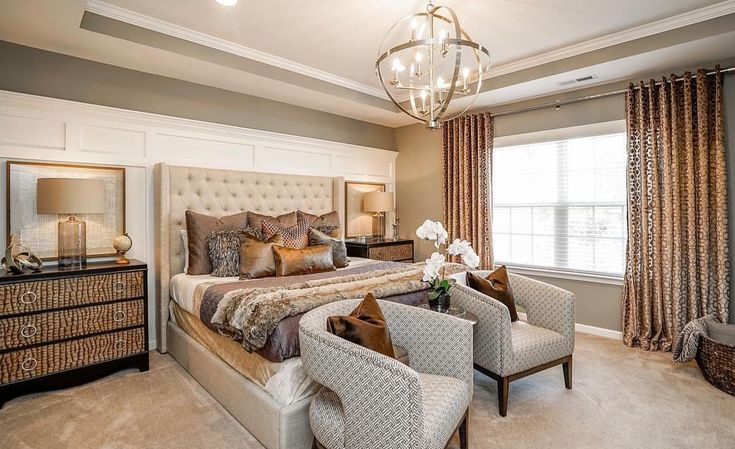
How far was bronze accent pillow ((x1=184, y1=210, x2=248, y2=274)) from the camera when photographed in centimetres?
328

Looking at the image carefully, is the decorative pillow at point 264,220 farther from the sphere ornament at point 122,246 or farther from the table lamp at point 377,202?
the table lamp at point 377,202

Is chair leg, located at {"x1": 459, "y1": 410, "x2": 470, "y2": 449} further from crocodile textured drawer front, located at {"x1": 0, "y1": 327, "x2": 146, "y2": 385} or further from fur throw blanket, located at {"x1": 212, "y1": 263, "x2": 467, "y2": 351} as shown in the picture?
crocodile textured drawer front, located at {"x1": 0, "y1": 327, "x2": 146, "y2": 385}

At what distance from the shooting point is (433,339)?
202 cm

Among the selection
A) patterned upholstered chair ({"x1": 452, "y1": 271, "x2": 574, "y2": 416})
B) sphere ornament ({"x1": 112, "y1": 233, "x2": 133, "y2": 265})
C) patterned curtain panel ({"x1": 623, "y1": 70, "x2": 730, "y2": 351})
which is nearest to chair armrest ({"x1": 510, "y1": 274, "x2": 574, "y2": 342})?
patterned upholstered chair ({"x1": 452, "y1": 271, "x2": 574, "y2": 416})

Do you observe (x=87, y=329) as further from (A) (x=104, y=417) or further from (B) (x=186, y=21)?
(B) (x=186, y=21)

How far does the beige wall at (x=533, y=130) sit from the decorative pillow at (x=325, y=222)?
159cm

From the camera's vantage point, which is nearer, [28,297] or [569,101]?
Result: [28,297]

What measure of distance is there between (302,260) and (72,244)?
1711 millimetres

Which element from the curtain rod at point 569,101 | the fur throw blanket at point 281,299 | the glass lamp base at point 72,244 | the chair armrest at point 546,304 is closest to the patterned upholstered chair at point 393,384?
the fur throw blanket at point 281,299

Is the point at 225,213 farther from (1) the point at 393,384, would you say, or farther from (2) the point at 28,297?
(1) the point at 393,384

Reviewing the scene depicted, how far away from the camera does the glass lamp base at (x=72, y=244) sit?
2.89 m

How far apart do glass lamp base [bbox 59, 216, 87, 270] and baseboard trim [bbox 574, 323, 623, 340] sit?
460 centimetres

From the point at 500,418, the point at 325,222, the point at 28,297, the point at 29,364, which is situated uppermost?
the point at 325,222

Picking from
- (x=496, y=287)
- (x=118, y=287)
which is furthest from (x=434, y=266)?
(x=118, y=287)
